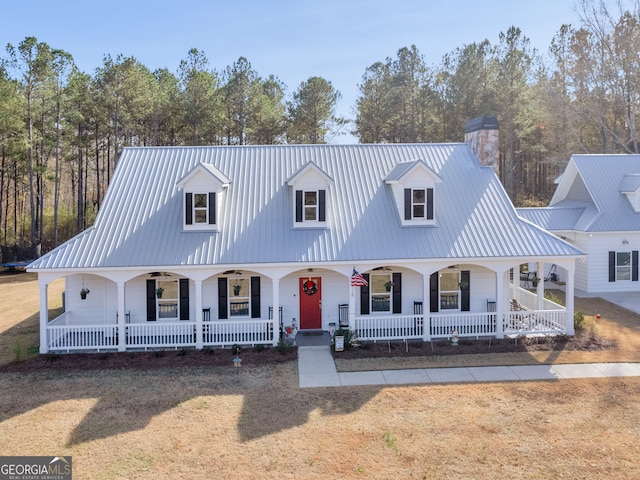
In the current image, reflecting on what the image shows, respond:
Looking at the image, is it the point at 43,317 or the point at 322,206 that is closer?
the point at 43,317

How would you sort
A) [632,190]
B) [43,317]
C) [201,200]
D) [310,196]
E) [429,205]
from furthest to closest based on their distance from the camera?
1. [632,190]
2. [429,205]
3. [310,196]
4. [201,200]
5. [43,317]

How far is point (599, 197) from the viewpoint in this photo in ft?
85.6

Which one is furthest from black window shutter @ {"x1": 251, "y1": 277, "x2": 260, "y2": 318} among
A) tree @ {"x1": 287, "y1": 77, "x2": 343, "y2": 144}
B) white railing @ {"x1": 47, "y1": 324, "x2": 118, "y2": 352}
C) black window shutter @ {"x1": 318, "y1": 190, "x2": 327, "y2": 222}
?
tree @ {"x1": 287, "y1": 77, "x2": 343, "y2": 144}

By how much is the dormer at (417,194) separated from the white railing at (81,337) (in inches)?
432

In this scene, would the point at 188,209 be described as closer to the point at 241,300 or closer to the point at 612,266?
the point at 241,300

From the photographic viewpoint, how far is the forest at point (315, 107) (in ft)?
118

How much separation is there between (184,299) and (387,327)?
7.36 m

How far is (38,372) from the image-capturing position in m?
14.5

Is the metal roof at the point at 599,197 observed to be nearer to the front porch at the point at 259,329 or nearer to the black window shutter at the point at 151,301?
the front porch at the point at 259,329

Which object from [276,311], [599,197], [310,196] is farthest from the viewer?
[599,197]

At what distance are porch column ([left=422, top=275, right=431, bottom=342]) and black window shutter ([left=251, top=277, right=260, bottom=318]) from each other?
5.93 m

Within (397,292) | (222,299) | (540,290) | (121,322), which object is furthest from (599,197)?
(121,322)

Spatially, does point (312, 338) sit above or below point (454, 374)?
above

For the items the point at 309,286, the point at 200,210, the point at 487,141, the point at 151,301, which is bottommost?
the point at 151,301
